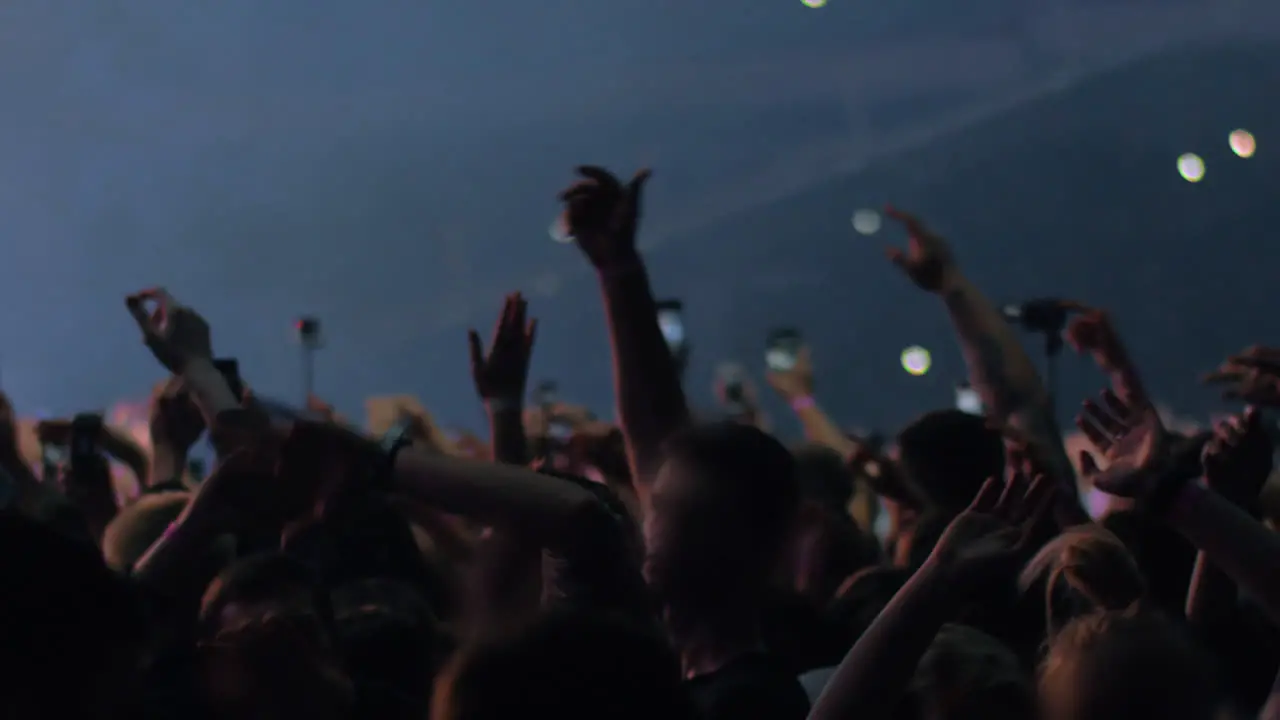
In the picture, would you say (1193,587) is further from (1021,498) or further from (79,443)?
(79,443)

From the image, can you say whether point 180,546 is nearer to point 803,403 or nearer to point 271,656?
point 271,656

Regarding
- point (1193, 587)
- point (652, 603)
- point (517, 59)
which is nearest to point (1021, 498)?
point (652, 603)

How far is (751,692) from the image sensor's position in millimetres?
1549

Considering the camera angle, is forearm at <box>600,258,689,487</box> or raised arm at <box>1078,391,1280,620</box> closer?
raised arm at <box>1078,391,1280,620</box>

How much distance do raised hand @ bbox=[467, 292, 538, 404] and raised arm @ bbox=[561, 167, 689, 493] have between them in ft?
0.81

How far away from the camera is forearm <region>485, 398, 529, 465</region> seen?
234 centimetres

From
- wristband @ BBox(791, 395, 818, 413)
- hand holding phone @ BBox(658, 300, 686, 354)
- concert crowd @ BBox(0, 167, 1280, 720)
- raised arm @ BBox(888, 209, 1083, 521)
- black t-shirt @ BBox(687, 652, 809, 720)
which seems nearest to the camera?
concert crowd @ BBox(0, 167, 1280, 720)

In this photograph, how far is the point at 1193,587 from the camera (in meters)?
2.01

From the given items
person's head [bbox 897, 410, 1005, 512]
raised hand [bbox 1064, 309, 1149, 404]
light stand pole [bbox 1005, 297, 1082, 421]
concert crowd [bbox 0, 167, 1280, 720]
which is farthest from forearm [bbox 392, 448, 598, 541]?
light stand pole [bbox 1005, 297, 1082, 421]

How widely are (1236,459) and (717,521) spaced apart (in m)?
0.80

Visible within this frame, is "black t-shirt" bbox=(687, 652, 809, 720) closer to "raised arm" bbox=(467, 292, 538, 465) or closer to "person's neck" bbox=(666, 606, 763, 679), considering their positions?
"person's neck" bbox=(666, 606, 763, 679)

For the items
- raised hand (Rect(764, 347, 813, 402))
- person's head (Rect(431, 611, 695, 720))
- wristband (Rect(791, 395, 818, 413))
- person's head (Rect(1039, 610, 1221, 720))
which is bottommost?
person's head (Rect(1039, 610, 1221, 720))

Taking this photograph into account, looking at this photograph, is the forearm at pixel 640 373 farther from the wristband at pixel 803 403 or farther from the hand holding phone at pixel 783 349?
the hand holding phone at pixel 783 349

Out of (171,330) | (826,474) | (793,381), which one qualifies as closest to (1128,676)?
(171,330)
